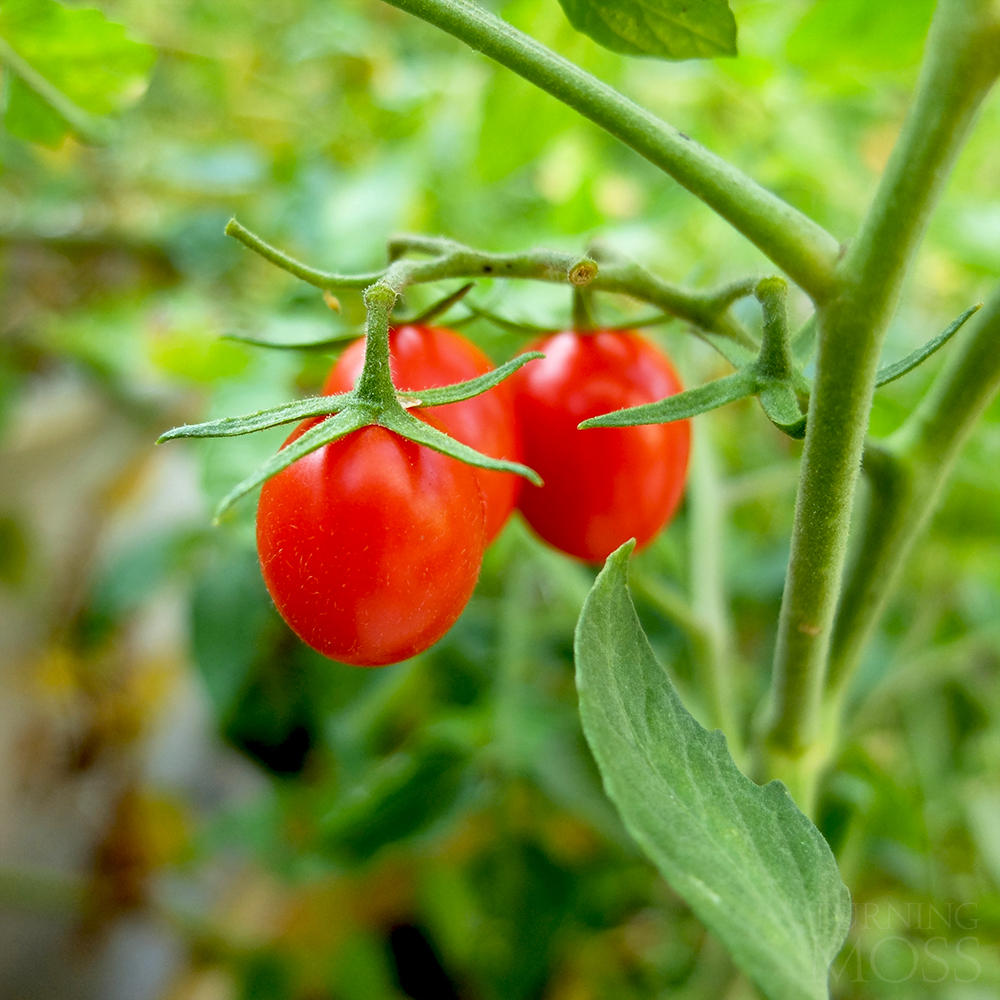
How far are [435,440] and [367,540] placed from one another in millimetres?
40

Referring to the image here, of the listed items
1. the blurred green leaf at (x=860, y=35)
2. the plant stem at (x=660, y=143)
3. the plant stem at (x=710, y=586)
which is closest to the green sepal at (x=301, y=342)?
the plant stem at (x=660, y=143)

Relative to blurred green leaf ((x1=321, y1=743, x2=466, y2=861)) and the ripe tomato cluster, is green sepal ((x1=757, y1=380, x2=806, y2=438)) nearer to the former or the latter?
the ripe tomato cluster

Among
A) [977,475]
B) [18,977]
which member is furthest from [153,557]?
[977,475]

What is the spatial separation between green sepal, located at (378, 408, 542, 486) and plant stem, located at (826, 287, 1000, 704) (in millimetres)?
148

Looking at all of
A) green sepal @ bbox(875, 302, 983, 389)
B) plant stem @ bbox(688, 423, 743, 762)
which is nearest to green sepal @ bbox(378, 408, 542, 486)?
green sepal @ bbox(875, 302, 983, 389)

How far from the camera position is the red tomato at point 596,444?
361 mm

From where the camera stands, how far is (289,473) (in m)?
0.27

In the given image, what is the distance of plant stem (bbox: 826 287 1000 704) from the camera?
30cm

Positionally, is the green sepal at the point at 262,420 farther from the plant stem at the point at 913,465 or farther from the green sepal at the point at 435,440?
the plant stem at the point at 913,465

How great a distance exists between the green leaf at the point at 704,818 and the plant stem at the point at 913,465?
0.41 ft

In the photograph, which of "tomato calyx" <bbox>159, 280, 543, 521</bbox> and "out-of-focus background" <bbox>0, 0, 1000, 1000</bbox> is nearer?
"tomato calyx" <bbox>159, 280, 543, 521</bbox>

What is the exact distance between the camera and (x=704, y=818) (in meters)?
0.22

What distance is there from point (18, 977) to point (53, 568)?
480mm

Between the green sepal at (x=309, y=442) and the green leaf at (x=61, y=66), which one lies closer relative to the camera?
the green sepal at (x=309, y=442)
